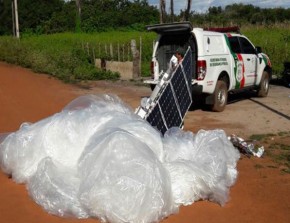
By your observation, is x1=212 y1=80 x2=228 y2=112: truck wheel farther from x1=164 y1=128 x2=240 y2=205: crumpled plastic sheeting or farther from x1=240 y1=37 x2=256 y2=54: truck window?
x1=164 y1=128 x2=240 y2=205: crumpled plastic sheeting

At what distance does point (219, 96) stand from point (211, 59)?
3.30ft

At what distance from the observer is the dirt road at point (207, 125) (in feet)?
15.0

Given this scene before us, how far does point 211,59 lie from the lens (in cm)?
993

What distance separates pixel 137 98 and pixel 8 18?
53725mm

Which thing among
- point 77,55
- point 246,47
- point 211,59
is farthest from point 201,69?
point 77,55

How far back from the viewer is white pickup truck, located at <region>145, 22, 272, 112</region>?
31.9 feet

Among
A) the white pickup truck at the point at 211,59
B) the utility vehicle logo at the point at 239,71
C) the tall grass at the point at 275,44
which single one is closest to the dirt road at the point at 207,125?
the white pickup truck at the point at 211,59

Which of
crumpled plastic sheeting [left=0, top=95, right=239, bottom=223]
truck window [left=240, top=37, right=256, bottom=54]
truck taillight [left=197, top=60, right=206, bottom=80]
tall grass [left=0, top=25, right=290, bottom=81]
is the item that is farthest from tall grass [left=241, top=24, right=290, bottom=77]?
crumpled plastic sheeting [left=0, top=95, right=239, bottom=223]

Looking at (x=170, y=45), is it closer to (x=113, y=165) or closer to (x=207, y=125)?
(x=207, y=125)

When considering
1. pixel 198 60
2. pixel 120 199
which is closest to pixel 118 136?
pixel 120 199

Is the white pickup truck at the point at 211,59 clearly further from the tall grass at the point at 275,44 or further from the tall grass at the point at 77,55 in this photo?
the tall grass at the point at 275,44

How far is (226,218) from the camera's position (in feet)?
14.8

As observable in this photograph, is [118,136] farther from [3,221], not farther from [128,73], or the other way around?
[128,73]

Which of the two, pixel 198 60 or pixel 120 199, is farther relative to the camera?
pixel 198 60
